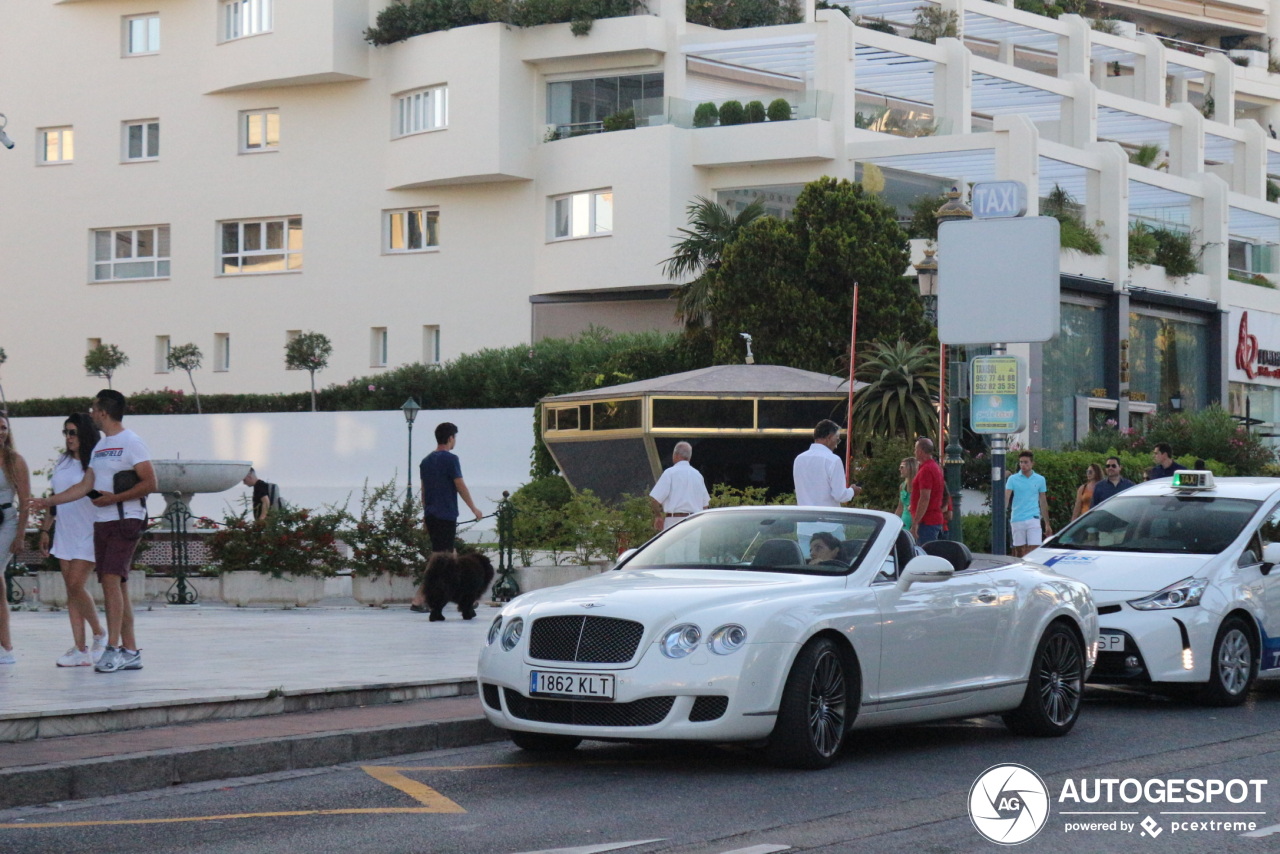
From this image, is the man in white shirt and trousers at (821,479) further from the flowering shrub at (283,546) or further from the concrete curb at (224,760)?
the flowering shrub at (283,546)


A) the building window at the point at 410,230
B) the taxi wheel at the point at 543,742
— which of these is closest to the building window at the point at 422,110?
the building window at the point at 410,230

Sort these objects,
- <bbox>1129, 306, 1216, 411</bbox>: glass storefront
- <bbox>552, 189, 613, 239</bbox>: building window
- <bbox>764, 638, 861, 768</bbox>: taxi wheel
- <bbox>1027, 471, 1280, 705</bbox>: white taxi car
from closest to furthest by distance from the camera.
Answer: <bbox>764, 638, 861, 768</bbox>: taxi wheel → <bbox>1027, 471, 1280, 705</bbox>: white taxi car → <bbox>552, 189, 613, 239</bbox>: building window → <bbox>1129, 306, 1216, 411</bbox>: glass storefront

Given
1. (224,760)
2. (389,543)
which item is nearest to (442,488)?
(389,543)

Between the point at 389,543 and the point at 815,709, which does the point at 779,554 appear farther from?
the point at 389,543

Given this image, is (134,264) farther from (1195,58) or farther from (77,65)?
(1195,58)

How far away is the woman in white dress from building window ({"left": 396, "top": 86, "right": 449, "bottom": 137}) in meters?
34.4

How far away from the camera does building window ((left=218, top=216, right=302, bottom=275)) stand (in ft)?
160

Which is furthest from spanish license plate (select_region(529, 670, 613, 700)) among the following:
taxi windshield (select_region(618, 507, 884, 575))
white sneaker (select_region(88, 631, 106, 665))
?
white sneaker (select_region(88, 631, 106, 665))

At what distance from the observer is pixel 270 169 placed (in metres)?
48.6

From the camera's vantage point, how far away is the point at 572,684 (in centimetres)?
864

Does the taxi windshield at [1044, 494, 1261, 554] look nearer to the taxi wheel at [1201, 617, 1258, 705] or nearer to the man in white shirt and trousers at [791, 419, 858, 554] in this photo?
the taxi wheel at [1201, 617, 1258, 705]

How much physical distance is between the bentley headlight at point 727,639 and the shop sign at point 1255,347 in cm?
4223

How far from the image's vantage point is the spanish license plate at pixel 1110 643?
11727 millimetres

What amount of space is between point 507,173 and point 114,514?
111 ft
